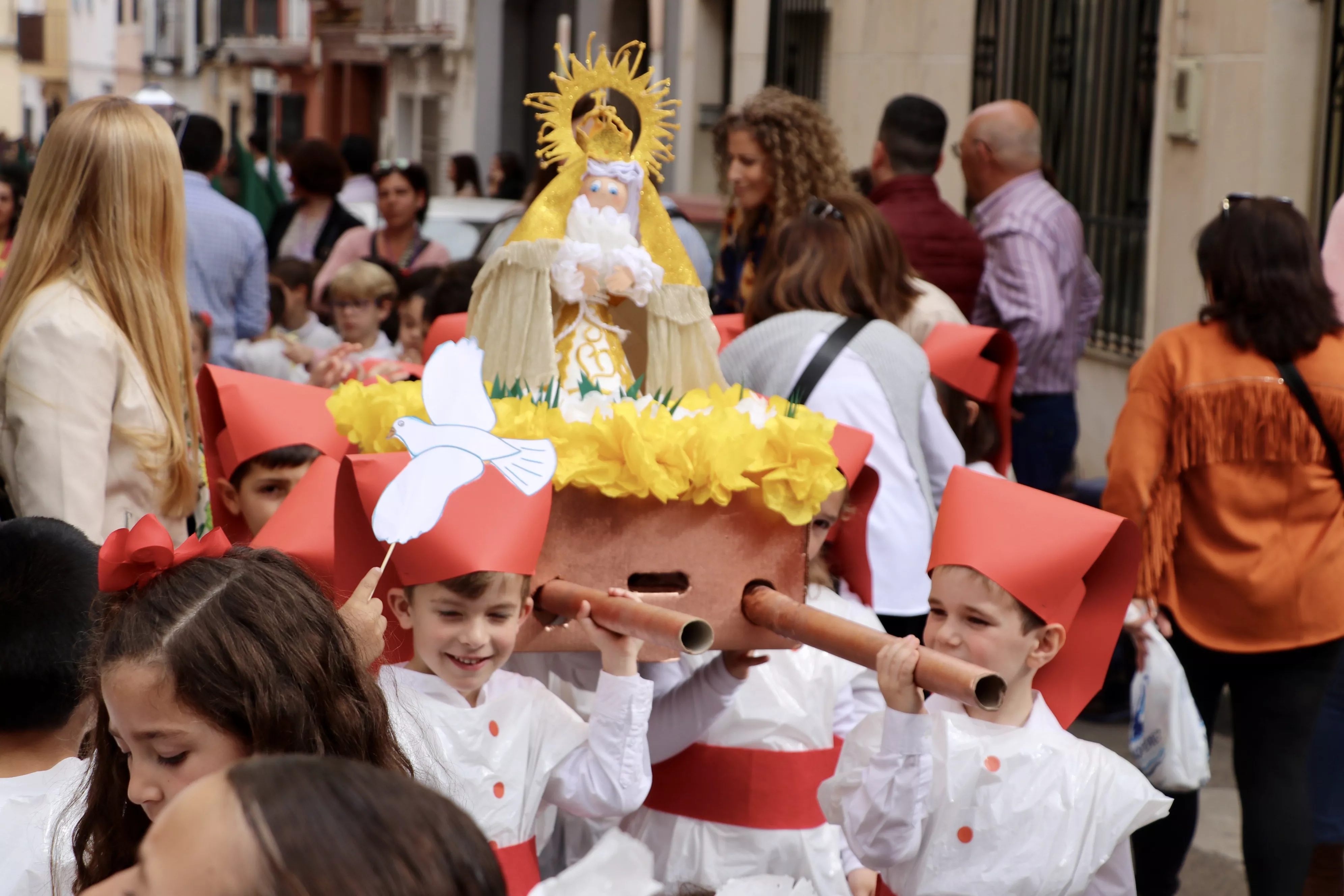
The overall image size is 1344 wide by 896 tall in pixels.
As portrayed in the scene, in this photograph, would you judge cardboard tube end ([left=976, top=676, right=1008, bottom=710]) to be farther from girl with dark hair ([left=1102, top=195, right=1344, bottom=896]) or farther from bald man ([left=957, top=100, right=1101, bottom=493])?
bald man ([left=957, top=100, right=1101, bottom=493])

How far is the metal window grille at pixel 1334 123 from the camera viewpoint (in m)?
6.89

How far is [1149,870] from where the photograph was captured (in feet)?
13.6

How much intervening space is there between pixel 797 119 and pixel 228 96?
34772 mm

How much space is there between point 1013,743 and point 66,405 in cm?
183

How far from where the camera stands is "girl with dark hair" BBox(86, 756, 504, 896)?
3.80 feet

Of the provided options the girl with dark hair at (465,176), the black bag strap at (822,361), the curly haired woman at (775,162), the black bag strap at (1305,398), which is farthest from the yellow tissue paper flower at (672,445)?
the girl with dark hair at (465,176)

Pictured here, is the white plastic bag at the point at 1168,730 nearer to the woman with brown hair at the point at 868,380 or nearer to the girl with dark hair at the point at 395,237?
the woman with brown hair at the point at 868,380

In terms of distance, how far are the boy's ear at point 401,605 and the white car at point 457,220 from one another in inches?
232

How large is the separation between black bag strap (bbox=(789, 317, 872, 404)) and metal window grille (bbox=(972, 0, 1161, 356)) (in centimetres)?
506

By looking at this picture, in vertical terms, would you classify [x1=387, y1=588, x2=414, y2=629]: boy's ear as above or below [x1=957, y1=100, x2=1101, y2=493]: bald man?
below

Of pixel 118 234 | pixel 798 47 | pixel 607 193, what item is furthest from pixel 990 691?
pixel 798 47

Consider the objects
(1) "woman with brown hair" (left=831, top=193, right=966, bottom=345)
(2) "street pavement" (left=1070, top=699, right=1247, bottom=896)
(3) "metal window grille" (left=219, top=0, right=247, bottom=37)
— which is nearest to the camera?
(1) "woman with brown hair" (left=831, top=193, right=966, bottom=345)

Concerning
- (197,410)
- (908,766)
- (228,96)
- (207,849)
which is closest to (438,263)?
(197,410)

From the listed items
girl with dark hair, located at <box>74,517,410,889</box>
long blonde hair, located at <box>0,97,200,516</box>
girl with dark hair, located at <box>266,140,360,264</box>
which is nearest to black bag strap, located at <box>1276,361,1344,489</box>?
long blonde hair, located at <box>0,97,200,516</box>
